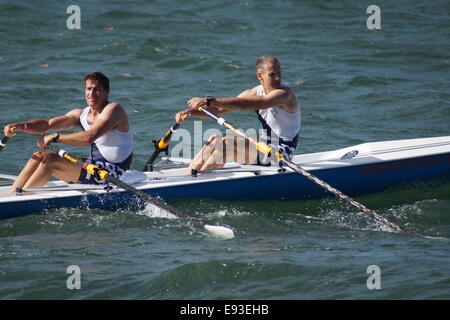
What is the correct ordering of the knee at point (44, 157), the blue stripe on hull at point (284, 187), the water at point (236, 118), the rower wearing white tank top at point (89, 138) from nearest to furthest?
the water at point (236, 118), the rower wearing white tank top at point (89, 138), the knee at point (44, 157), the blue stripe on hull at point (284, 187)

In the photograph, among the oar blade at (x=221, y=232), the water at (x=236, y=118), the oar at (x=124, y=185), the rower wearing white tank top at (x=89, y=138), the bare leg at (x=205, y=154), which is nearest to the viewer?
the water at (x=236, y=118)

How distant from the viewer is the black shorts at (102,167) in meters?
8.89

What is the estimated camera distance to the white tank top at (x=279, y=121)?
9477 mm

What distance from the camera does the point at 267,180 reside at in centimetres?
946

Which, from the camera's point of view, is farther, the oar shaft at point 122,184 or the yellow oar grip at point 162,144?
the yellow oar grip at point 162,144

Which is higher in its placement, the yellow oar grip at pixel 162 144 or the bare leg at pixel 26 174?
the yellow oar grip at pixel 162 144

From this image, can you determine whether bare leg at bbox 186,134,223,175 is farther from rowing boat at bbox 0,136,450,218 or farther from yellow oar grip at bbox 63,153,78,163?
yellow oar grip at bbox 63,153,78,163

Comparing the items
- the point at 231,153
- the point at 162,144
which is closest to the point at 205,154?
the point at 231,153

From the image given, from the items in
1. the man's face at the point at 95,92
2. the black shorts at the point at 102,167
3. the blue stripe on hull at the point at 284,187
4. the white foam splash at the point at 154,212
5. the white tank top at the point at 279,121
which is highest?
the man's face at the point at 95,92

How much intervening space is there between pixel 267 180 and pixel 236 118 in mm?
5142

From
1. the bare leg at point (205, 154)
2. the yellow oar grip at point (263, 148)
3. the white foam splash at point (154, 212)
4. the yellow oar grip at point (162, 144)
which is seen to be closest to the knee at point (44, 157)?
the white foam splash at point (154, 212)

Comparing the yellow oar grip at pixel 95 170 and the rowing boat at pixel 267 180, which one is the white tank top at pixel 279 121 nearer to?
the rowing boat at pixel 267 180

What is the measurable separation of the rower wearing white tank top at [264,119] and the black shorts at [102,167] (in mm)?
984

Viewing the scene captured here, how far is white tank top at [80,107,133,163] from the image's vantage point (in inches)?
349
